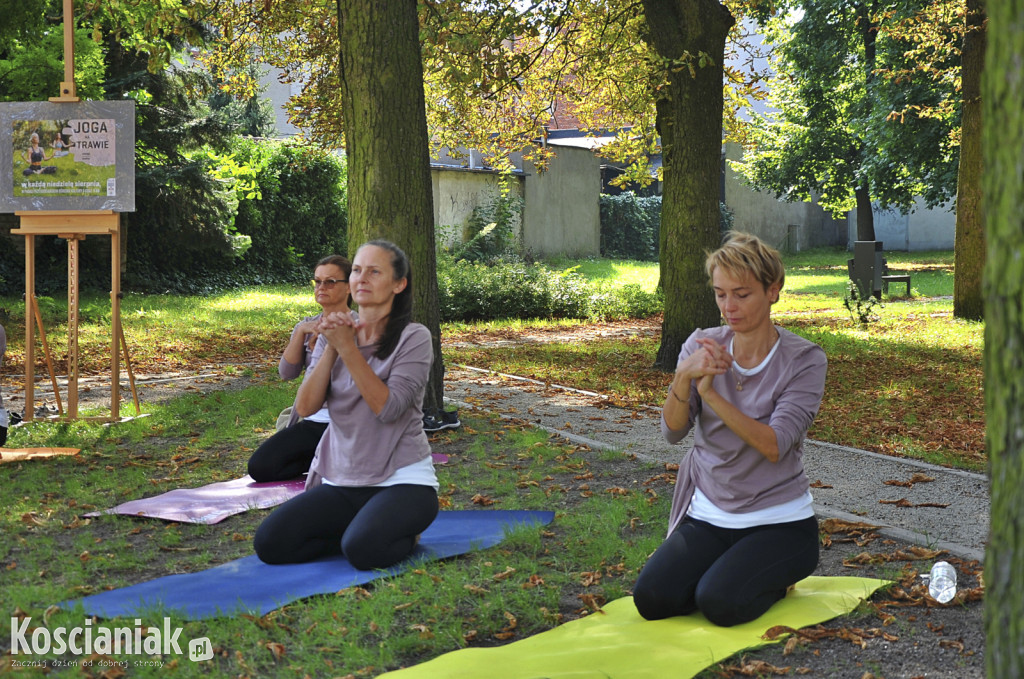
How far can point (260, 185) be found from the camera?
83.4 feet

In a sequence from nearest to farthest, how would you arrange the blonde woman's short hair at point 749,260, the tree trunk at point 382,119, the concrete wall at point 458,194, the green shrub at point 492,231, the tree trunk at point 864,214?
the blonde woman's short hair at point 749,260
the tree trunk at point 382,119
the green shrub at point 492,231
the concrete wall at point 458,194
the tree trunk at point 864,214

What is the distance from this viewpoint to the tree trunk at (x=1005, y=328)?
5.80 feet

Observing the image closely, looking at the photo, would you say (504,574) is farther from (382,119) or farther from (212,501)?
(382,119)

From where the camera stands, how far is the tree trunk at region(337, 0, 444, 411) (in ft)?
26.7

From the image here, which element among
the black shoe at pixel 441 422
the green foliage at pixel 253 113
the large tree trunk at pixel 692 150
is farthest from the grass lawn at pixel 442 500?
the green foliage at pixel 253 113

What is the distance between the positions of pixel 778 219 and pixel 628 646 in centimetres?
4021

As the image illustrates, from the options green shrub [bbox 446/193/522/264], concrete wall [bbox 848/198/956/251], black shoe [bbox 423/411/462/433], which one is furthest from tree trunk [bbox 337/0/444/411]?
concrete wall [bbox 848/198/956/251]

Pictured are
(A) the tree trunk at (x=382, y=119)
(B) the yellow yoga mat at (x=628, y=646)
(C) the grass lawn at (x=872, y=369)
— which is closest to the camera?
(B) the yellow yoga mat at (x=628, y=646)

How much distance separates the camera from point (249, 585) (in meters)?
4.67

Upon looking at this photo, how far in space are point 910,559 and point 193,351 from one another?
11.8m

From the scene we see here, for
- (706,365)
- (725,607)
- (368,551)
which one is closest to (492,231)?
(368,551)

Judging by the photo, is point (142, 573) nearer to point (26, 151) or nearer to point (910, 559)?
point (910, 559)

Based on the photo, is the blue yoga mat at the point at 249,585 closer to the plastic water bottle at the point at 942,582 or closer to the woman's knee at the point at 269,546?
the woman's knee at the point at 269,546

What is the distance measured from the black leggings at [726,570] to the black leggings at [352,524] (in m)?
1.26
